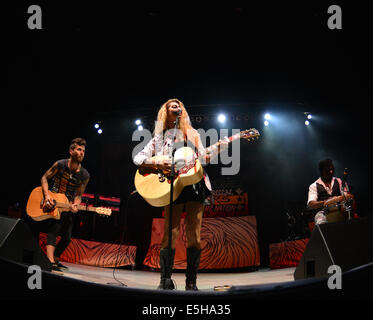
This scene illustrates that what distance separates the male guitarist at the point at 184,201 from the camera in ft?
9.20

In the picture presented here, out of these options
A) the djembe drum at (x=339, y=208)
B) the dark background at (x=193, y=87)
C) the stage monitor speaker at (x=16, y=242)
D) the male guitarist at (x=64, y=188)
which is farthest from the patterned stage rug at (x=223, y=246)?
the stage monitor speaker at (x=16, y=242)

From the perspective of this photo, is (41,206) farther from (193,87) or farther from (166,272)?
(193,87)

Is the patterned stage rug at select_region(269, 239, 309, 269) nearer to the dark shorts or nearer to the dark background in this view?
the dark background

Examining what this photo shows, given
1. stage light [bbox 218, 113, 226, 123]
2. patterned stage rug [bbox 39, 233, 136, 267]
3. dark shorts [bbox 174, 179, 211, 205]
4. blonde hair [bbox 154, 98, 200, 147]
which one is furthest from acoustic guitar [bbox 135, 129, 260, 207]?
stage light [bbox 218, 113, 226, 123]

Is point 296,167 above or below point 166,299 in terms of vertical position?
above

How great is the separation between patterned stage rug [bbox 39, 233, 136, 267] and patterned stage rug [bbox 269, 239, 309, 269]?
3.25m

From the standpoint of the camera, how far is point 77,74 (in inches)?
224

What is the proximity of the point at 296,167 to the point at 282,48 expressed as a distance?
13.8ft

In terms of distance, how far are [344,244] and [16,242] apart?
219 cm

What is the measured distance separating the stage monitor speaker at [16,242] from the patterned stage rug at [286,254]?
234 inches

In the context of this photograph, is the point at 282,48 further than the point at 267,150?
No

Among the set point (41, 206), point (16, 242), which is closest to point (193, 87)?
point (41, 206)
